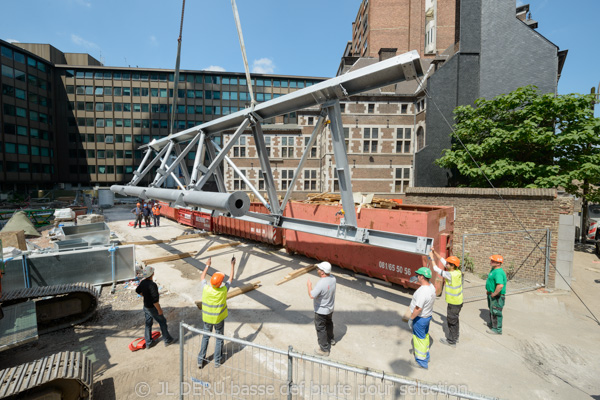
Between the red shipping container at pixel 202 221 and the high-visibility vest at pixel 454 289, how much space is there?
524 inches

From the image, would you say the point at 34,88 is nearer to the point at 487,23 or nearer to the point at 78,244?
the point at 78,244

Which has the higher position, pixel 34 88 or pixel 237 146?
pixel 34 88

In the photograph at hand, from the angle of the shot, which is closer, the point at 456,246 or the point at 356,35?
the point at 456,246

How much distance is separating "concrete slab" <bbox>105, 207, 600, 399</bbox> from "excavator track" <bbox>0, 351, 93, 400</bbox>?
1.44m

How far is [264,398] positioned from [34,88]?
6217 cm

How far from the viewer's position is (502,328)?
6.50 meters

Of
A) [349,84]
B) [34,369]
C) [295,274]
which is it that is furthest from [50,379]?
[295,274]

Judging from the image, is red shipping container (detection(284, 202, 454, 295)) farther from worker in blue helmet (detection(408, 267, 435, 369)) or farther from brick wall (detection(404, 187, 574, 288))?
worker in blue helmet (detection(408, 267, 435, 369))

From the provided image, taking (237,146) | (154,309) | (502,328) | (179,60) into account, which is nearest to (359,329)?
(502,328)

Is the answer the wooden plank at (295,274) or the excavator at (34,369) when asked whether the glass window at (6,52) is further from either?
the wooden plank at (295,274)

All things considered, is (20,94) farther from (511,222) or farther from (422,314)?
(511,222)

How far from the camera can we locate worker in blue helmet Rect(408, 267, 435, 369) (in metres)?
4.61

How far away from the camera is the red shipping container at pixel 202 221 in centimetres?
1603

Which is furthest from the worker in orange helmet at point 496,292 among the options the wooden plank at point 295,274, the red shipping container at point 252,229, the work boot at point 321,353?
the red shipping container at point 252,229
